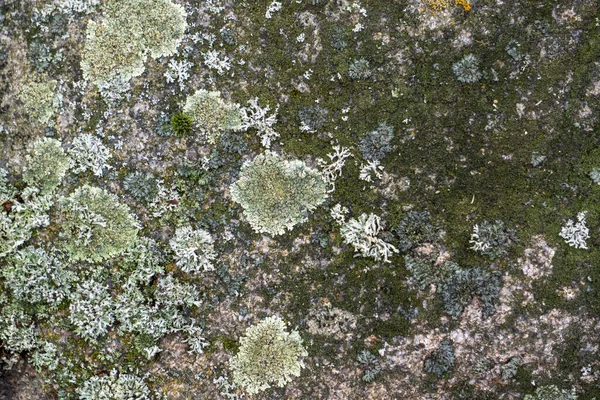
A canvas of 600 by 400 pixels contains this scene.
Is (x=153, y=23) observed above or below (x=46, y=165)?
above

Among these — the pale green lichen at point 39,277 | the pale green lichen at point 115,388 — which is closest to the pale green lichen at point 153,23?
the pale green lichen at point 39,277

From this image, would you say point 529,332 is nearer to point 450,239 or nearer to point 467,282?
point 467,282

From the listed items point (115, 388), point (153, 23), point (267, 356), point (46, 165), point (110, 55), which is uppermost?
point (153, 23)

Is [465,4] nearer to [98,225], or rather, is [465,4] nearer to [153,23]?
[153,23]

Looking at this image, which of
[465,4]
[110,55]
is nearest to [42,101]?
[110,55]

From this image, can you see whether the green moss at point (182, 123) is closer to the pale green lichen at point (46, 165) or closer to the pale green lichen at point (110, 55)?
the pale green lichen at point (110, 55)

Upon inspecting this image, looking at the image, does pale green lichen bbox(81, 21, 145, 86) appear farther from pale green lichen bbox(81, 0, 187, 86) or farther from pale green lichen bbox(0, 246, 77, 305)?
pale green lichen bbox(0, 246, 77, 305)
